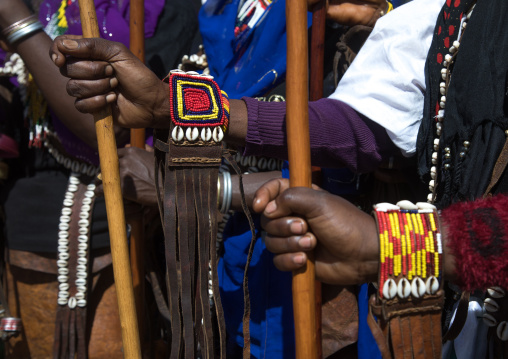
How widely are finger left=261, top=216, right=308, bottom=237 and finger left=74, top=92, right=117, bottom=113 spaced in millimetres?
454

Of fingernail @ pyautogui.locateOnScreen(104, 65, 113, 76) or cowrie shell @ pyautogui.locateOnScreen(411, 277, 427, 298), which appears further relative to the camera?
fingernail @ pyautogui.locateOnScreen(104, 65, 113, 76)

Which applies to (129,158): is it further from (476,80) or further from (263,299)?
(476,80)

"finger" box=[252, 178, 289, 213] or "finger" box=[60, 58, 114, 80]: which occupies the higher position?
"finger" box=[60, 58, 114, 80]

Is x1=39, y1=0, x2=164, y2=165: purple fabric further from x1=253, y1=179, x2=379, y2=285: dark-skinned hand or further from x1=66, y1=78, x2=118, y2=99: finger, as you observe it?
x1=253, y1=179, x2=379, y2=285: dark-skinned hand

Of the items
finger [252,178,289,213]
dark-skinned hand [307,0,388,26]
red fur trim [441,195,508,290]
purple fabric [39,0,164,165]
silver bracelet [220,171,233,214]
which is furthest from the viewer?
purple fabric [39,0,164,165]

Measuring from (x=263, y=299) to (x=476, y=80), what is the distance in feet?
2.89

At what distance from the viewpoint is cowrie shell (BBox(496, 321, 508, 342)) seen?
115 cm

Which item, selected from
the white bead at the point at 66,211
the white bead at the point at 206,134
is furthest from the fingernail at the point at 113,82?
the white bead at the point at 66,211

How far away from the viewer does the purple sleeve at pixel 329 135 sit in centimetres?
135

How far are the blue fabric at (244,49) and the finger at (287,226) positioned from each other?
27.1 inches

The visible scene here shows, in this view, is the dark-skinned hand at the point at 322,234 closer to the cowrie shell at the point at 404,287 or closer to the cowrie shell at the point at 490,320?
the cowrie shell at the point at 404,287

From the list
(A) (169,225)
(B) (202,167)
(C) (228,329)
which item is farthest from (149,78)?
(C) (228,329)

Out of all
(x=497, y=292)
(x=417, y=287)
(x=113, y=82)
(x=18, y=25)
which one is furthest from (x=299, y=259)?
(x=18, y=25)

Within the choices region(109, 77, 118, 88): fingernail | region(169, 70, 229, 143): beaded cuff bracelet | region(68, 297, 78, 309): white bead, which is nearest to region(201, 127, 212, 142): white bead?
region(169, 70, 229, 143): beaded cuff bracelet
